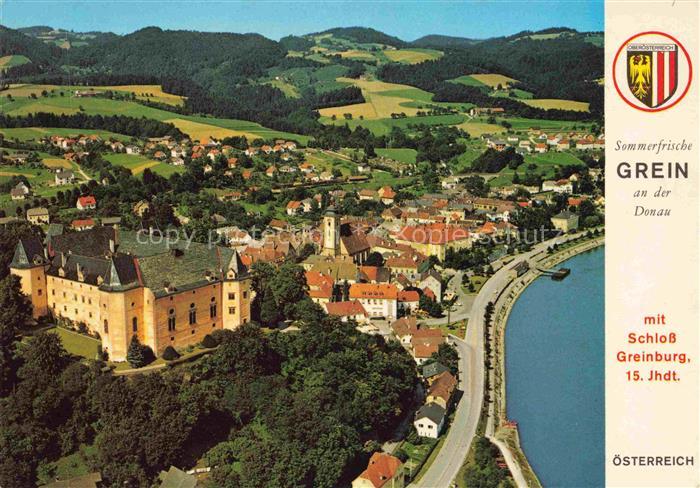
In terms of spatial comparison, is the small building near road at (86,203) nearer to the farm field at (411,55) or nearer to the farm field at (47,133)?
the farm field at (47,133)

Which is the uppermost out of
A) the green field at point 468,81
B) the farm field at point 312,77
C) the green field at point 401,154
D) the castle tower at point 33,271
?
the farm field at point 312,77

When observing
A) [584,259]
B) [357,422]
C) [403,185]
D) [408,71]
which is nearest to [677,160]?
[357,422]

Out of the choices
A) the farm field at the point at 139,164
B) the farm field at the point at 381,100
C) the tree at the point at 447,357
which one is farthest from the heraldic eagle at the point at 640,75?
the farm field at the point at 381,100

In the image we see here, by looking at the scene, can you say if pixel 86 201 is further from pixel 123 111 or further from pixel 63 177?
pixel 123 111

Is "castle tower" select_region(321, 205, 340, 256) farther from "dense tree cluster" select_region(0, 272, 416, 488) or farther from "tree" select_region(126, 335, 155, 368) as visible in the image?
"tree" select_region(126, 335, 155, 368)

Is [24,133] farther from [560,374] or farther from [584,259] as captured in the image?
[560,374]
